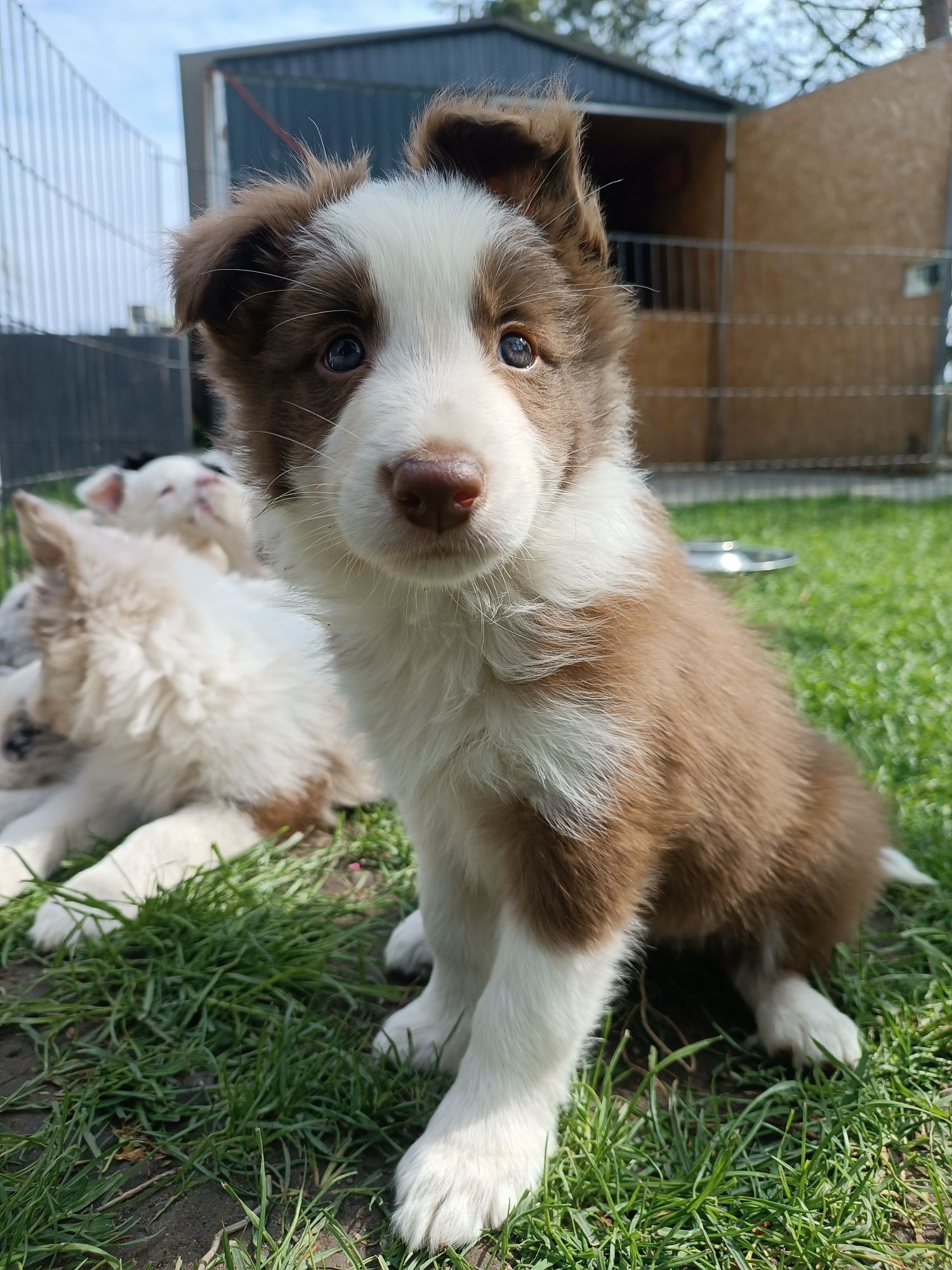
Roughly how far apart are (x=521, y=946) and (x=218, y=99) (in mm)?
14130

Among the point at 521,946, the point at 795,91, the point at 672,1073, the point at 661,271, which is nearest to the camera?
Result: the point at 521,946

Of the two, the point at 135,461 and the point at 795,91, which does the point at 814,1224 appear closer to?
the point at 135,461

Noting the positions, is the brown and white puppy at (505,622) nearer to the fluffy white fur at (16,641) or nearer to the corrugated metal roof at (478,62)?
the fluffy white fur at (16,641)

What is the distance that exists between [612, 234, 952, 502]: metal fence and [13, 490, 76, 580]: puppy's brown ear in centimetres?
913

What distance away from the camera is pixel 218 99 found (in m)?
12.8

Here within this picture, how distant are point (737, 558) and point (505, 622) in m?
4.36

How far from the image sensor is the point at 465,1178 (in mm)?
1621

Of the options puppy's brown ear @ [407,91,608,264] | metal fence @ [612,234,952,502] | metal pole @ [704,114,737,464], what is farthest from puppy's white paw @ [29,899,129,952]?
metal pole @ [704,114,737,464]

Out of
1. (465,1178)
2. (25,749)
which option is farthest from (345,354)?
(25,749)

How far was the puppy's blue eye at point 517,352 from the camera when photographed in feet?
5.93

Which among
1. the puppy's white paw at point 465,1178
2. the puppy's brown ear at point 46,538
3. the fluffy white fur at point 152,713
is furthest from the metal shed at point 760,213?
the puppy's white paw at point 465,1178

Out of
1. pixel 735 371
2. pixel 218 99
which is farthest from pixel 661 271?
pixel 218 99

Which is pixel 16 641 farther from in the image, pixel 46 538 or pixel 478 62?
pixel 478 62

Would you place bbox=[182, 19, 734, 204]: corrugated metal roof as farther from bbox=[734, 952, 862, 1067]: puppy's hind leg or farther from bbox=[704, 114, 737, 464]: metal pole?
bbox=[734, 952, 862, 1067]: puppy's hind leg
